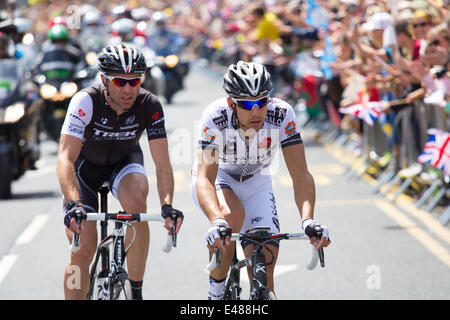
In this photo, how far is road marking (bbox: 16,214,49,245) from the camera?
1104 cm

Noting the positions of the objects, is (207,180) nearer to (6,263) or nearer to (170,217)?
(170,217)

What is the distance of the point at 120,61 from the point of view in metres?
6.40

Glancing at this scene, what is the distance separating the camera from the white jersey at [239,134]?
20.1ft

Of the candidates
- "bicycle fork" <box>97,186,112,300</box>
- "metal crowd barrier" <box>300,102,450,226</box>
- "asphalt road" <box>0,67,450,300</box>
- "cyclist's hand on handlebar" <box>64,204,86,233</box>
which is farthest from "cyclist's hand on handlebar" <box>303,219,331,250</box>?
"metal crowd barrier" <box>300,102,450,226</box>

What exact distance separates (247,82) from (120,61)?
39.2 inches

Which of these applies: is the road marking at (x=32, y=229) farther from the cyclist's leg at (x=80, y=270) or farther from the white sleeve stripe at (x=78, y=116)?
the white sleeve stripe at (x=78, y=116)

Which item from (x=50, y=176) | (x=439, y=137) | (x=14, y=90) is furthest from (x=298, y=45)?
(x=439, y=137)

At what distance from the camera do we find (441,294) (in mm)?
8172

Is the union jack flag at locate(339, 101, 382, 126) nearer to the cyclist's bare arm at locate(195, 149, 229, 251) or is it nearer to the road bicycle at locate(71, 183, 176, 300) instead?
the road bicycle at locate(71, 183, 176, 300)

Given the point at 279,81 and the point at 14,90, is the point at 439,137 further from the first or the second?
the point at 279,81

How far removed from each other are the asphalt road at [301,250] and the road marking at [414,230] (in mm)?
10

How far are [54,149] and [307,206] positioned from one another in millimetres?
14434

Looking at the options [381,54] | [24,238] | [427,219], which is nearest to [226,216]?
[24,238]
